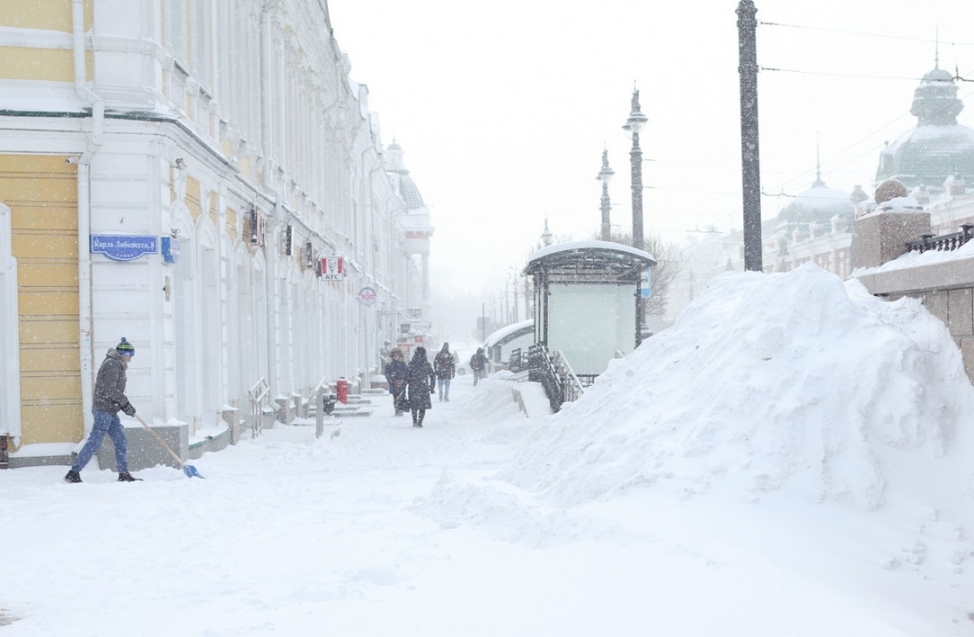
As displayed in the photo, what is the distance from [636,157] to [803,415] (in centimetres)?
1263

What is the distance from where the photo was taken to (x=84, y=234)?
1125 centimetres

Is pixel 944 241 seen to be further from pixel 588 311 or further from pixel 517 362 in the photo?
pixel 517 362

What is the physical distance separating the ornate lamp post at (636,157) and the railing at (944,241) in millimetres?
10019

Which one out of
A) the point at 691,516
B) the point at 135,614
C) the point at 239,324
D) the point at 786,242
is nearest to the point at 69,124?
the point at 239,324

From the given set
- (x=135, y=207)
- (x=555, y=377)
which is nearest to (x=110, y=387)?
(x=135, y=207)

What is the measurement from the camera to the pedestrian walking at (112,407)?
1039 cm

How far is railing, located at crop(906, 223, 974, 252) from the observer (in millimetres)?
7569

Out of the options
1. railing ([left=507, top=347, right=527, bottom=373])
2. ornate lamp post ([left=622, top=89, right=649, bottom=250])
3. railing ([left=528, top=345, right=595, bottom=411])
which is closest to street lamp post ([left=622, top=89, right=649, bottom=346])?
ornate lamp post ([left=622, top=89, right=649, bottom=250])

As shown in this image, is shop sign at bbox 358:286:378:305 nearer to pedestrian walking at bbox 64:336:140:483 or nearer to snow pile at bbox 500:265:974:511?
pedestrian walking at bbox 64:336:140:483

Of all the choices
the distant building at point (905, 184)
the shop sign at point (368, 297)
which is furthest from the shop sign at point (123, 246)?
the distant building at point (905, 184)

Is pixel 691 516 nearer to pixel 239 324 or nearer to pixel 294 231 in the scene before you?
pixel 239 324

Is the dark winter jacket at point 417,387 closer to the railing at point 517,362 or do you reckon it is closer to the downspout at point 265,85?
the downspout at point 265,85

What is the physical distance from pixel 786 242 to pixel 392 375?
70.1 m

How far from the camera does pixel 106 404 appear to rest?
1042cm
